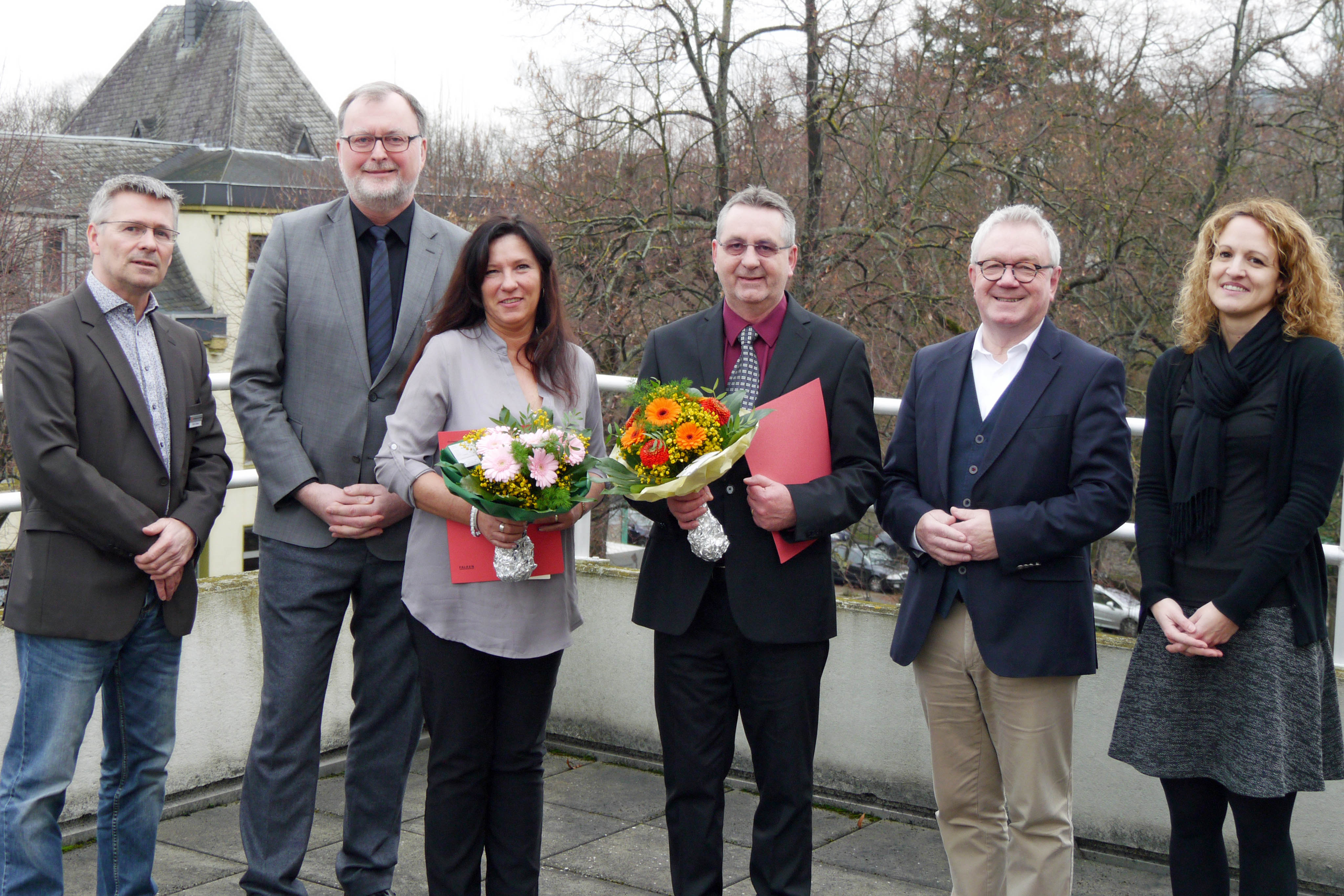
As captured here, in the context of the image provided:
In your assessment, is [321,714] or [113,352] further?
[321,714]

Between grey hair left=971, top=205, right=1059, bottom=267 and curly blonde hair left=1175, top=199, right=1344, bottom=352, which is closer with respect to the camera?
curly blonde hair left=1175, top=199, right=1344, bottom=352

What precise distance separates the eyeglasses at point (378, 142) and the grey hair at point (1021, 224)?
1.64 m

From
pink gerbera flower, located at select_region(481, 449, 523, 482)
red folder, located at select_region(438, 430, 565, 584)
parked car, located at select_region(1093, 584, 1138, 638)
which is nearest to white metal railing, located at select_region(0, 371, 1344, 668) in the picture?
red folder, located at select_region(438, 430, 565, 584)

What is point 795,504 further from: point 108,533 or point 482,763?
point 108,533

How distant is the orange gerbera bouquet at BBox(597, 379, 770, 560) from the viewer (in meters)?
2.81

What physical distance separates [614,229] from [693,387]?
10472 millimetres

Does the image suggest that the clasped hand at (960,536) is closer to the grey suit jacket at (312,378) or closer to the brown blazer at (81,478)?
the grey suit jacket at (312,378)

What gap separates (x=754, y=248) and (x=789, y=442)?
520 mm

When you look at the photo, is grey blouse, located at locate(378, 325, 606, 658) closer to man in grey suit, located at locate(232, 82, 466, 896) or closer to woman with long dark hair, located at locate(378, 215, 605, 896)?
woman with long dark hair, located at locate(378, 215, 605, 896)

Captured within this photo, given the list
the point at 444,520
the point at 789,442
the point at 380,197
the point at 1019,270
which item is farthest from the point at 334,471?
the point at 1019,270

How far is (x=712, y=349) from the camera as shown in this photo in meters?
3.26

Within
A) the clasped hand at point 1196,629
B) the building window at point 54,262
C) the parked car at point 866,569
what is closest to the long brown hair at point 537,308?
the clasped hand at point 1196,629

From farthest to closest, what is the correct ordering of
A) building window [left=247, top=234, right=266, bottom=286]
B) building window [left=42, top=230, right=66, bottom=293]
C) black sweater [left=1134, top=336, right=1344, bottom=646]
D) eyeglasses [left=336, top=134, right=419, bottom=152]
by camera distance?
building window [left=247, top=234, right=266, bottom=286], building window [left=42, top=230, right=66, bottom=293], eyeglasses [left=336, top=134, right=419, bottom=152], black sweater [left=1134, top=336, right=1344, bottom=646]

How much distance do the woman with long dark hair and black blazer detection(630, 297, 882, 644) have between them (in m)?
0.27
